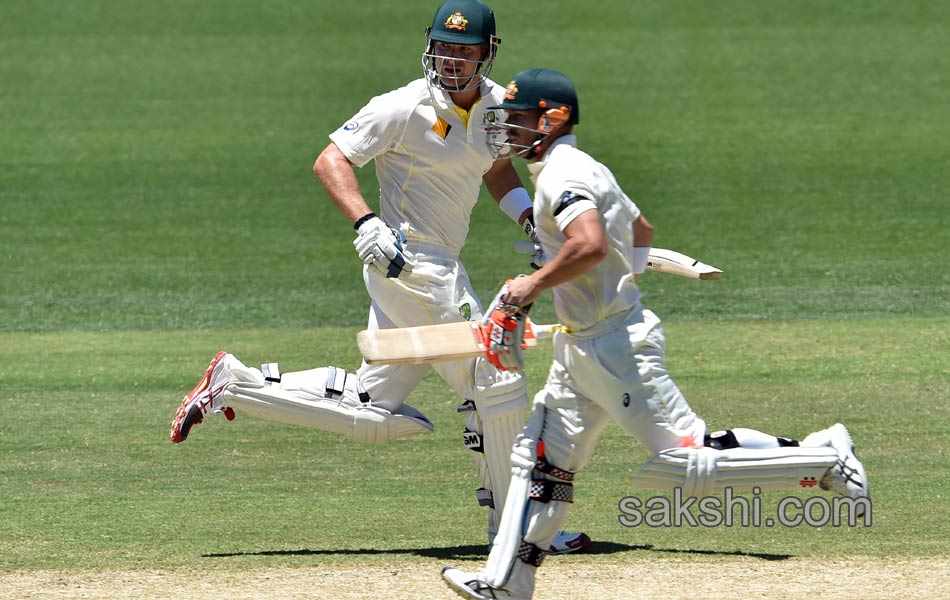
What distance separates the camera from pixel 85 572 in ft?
21.1

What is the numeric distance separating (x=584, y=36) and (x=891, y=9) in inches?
214

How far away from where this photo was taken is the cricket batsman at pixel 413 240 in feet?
22.8

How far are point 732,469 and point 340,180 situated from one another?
7.77ft

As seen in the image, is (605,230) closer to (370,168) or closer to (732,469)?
(732,469)

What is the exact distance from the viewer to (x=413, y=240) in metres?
7.05

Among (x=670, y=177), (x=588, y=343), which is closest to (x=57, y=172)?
(x=670, y=177)

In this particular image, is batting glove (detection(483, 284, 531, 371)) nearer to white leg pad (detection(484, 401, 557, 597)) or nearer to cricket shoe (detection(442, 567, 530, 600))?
white leg pad (detection(484, 401, 557, 597))

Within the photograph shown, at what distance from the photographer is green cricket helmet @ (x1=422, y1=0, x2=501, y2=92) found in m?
6.97

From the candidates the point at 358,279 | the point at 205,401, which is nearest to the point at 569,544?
the point at 205,401

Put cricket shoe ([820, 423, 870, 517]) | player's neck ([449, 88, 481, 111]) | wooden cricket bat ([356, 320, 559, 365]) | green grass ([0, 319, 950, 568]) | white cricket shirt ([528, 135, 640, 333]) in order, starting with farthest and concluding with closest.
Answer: player's neck ([449, 88, 481, 111]) → green grass ([0, 319, 950, 568]) → wooden cricket bat ([356, 320, 559, 365]) → cricket shoe ([820, 423, 870, 517]) → white cricket shirt ([528, 135, 640, 333])

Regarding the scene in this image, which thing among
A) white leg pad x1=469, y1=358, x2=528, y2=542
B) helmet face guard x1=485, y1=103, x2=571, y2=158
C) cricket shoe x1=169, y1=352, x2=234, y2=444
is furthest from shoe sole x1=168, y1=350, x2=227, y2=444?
helmet face guard x1=485, y1=103, x2=571, y2=158

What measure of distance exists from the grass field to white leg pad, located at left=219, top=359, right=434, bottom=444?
53cm

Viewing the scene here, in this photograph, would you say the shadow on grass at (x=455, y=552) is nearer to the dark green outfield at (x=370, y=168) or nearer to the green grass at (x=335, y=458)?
the green grass at (x=335, y=458)

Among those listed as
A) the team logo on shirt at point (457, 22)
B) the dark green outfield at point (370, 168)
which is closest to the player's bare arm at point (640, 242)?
the team logo on shirt at point (457, 22)
